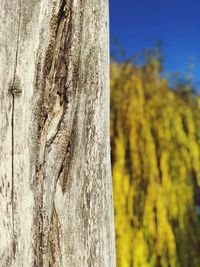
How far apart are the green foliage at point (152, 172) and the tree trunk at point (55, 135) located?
85.7 inches

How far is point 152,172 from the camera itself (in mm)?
3420

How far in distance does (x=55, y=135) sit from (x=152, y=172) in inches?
Result: 94.3

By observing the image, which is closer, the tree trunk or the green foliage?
the tree trunk

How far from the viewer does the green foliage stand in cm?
329

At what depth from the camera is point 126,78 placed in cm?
373

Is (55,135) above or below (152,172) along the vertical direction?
below

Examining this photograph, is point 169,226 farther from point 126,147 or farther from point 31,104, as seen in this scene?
point 31,104

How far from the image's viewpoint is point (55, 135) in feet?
3.53

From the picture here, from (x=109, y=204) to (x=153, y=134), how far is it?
98.6 inches

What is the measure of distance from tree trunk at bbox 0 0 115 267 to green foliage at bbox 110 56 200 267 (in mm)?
2176

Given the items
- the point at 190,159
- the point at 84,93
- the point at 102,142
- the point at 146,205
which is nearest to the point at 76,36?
the point at 84,93

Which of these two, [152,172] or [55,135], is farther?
[152,172]

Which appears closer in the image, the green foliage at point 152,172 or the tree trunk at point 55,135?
the tree trunk at point 55,135

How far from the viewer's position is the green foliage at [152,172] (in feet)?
10.8
